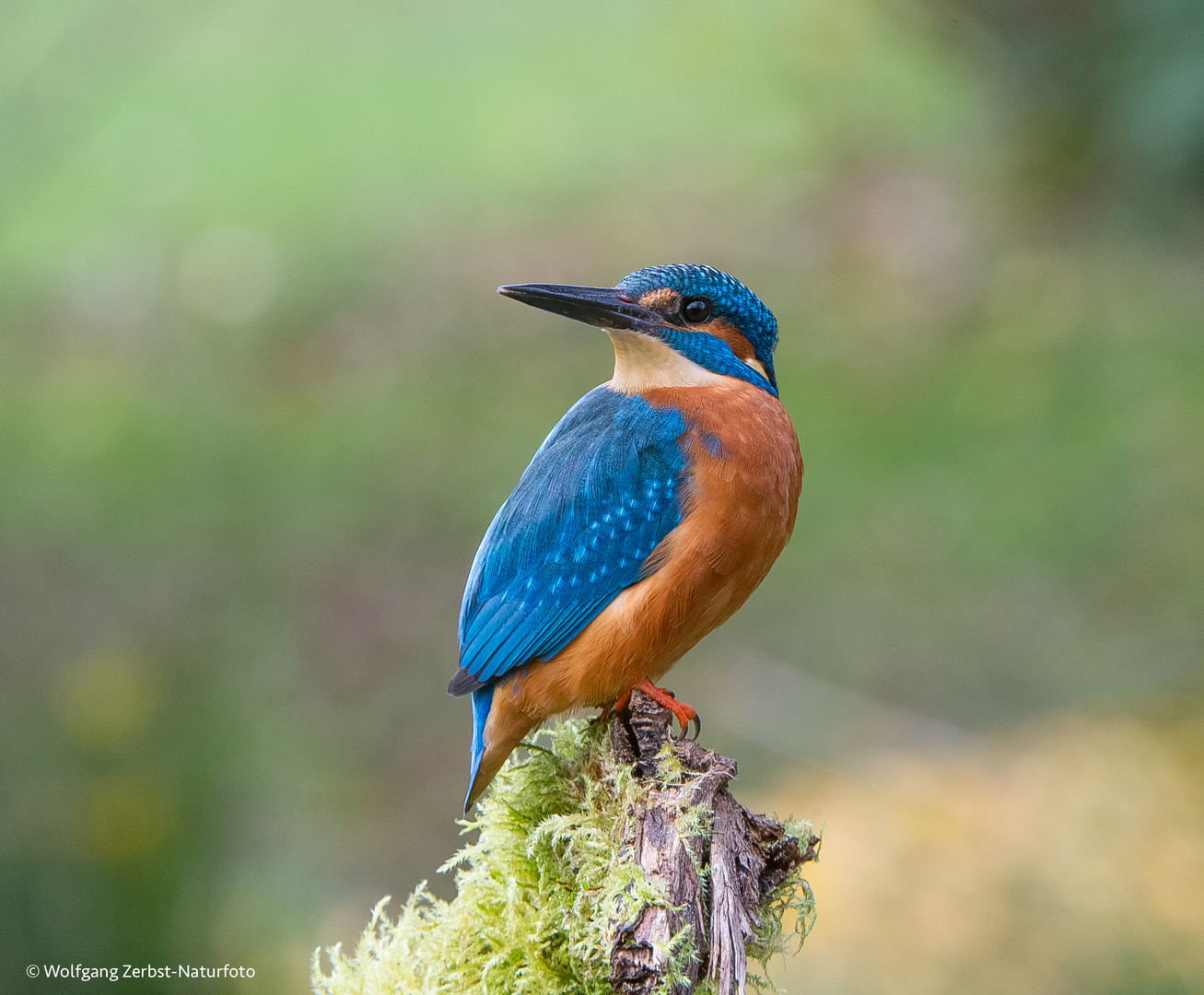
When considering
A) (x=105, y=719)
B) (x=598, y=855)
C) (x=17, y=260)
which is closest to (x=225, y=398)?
(x=17, y=260)

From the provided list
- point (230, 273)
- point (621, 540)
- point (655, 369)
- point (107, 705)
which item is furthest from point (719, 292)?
point (230, 273)

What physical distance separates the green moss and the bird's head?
909 millimetres

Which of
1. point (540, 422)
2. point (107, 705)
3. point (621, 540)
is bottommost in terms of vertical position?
point (107, 705)

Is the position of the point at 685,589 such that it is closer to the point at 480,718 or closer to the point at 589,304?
the point at 480,718

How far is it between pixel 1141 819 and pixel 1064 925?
0.59 m

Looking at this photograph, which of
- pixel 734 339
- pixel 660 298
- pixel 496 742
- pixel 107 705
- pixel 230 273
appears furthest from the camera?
pixel 230 273

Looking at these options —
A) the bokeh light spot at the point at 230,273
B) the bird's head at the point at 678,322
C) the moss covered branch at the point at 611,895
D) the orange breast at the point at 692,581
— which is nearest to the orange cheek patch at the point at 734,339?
the bird's head at the point at 678,322

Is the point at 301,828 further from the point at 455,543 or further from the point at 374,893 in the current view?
the point at 455,543

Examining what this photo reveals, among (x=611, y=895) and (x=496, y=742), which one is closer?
(x=611, y=895)

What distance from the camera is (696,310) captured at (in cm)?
264

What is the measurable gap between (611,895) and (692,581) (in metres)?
0.72

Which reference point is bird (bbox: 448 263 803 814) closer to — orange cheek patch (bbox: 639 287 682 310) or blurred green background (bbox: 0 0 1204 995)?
orange cheek patch (bbox: 639 287 682 310)

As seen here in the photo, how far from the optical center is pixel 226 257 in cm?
812

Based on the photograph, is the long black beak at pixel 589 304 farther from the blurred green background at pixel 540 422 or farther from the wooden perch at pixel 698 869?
the blurred green background at pixel 540 422
